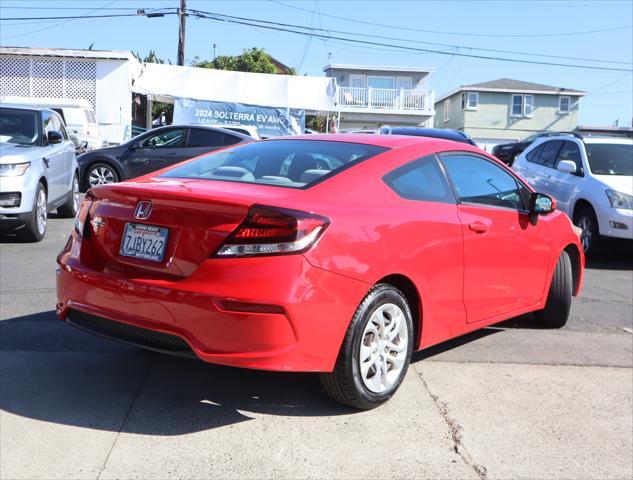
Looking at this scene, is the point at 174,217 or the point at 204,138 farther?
the point at 204,138

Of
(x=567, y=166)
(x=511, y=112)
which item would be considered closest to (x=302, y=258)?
(x=567, y=166)

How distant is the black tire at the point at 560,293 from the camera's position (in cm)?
570

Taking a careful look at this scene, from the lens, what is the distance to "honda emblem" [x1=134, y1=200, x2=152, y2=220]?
3.69 m

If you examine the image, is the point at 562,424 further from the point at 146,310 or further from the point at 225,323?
the point at 146,310

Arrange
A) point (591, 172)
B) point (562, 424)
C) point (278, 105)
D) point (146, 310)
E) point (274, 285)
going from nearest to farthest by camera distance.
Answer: point (274, 285) < point (146, 310) < point (562, 424) < point (591, 172) < point (278, 105)

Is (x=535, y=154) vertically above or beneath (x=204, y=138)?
beneath

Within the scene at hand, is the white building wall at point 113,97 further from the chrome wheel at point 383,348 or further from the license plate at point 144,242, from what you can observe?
the chrome wheel at point 383,348

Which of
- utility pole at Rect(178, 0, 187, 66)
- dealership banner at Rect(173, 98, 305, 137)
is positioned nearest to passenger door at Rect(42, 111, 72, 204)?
dealership banner at Rect(173, 98, 305, 137)

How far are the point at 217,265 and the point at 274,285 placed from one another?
31 cm

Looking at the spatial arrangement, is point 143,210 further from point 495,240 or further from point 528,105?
point 528,105

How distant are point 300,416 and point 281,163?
4.99ft

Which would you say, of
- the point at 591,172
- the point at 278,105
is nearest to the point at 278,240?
the point at 591,172

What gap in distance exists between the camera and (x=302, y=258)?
3.38m

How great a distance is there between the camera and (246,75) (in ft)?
78.8
